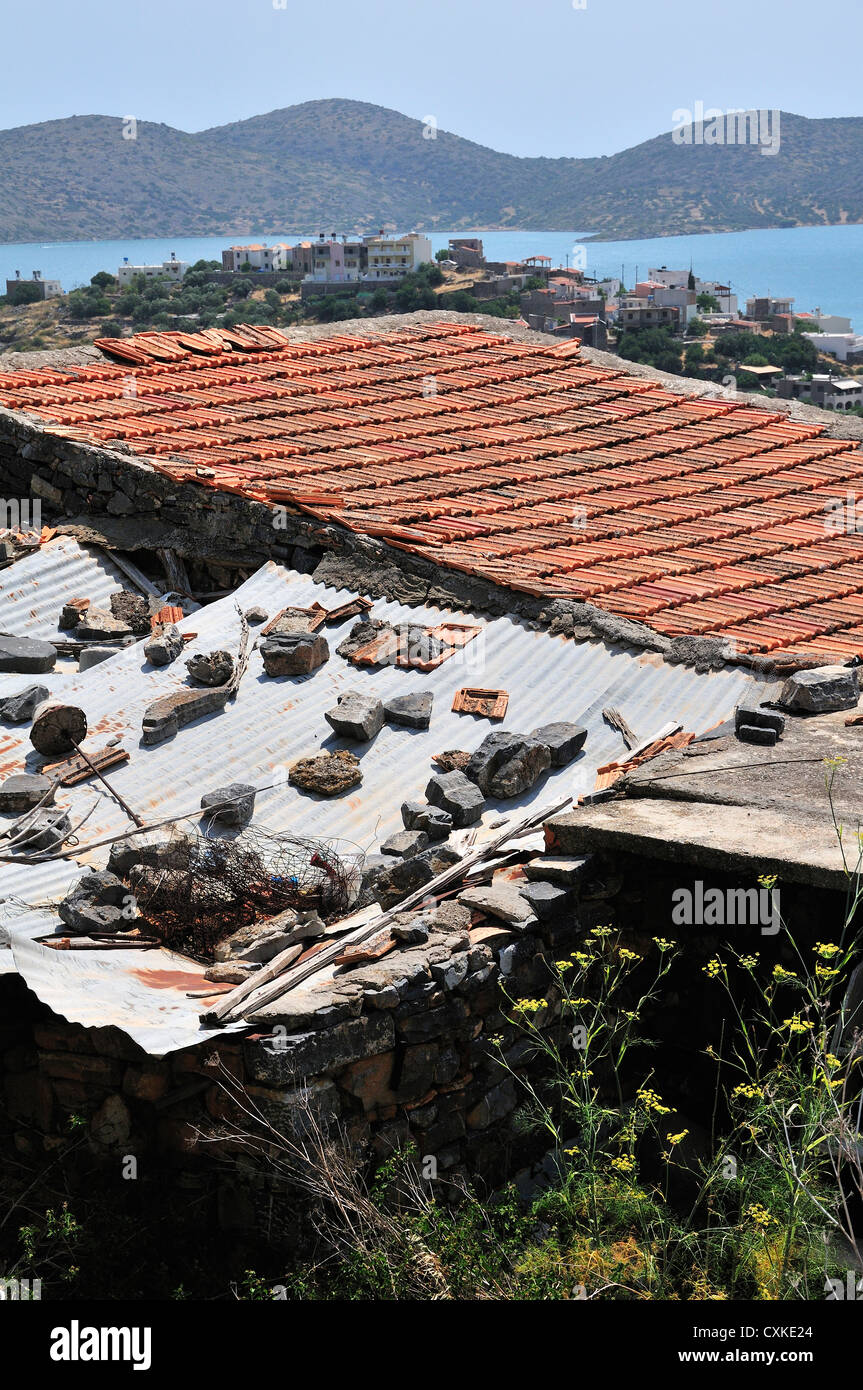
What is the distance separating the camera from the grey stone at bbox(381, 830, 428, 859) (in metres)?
7.30

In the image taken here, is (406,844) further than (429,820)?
No

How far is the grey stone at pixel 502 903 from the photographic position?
651cm

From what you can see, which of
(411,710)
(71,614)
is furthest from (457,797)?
(71,614)

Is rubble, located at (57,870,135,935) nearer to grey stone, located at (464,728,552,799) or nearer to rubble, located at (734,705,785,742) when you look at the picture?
grey stone, located at (464,728,552,799)

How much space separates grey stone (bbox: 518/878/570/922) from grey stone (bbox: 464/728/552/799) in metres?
1.17

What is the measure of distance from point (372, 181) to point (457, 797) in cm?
14528

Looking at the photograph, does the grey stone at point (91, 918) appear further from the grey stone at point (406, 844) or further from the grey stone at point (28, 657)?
the grey stone at point (28, 657)

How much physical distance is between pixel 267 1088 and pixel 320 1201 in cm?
51

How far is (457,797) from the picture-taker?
25.3 ft

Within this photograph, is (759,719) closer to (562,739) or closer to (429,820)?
(562,739)

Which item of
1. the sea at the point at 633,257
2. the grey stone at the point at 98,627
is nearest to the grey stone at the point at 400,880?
the grey stone at the point at 98,627

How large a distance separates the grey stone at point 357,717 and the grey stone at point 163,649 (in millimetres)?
1364

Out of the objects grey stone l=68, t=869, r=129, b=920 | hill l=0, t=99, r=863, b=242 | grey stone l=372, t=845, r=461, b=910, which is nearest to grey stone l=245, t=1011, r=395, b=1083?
grey stone l=372, t=845, r=461, b=910

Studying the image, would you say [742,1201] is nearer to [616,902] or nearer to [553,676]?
[616,902]
